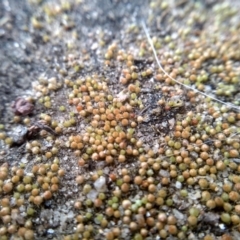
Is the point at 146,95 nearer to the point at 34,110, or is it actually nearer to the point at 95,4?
the point at 34,110

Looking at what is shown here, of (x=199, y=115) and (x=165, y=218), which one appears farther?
(x=199, y=115)

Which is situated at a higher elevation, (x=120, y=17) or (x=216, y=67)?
(x=120, y=17)

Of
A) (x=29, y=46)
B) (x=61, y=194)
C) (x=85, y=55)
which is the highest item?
(x=29, y=46)

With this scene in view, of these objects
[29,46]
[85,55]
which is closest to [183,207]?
[85,55]

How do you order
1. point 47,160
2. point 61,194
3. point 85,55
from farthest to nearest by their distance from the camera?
point 85,55 < point 47,160 < point 61,194

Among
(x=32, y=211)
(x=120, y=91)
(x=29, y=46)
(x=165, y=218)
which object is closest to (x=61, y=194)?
(x=32, y=211)

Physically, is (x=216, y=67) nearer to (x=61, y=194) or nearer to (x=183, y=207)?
(x=183, y=207)

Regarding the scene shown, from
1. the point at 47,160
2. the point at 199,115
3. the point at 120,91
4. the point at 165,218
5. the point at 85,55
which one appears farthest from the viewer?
the point at 85,55
